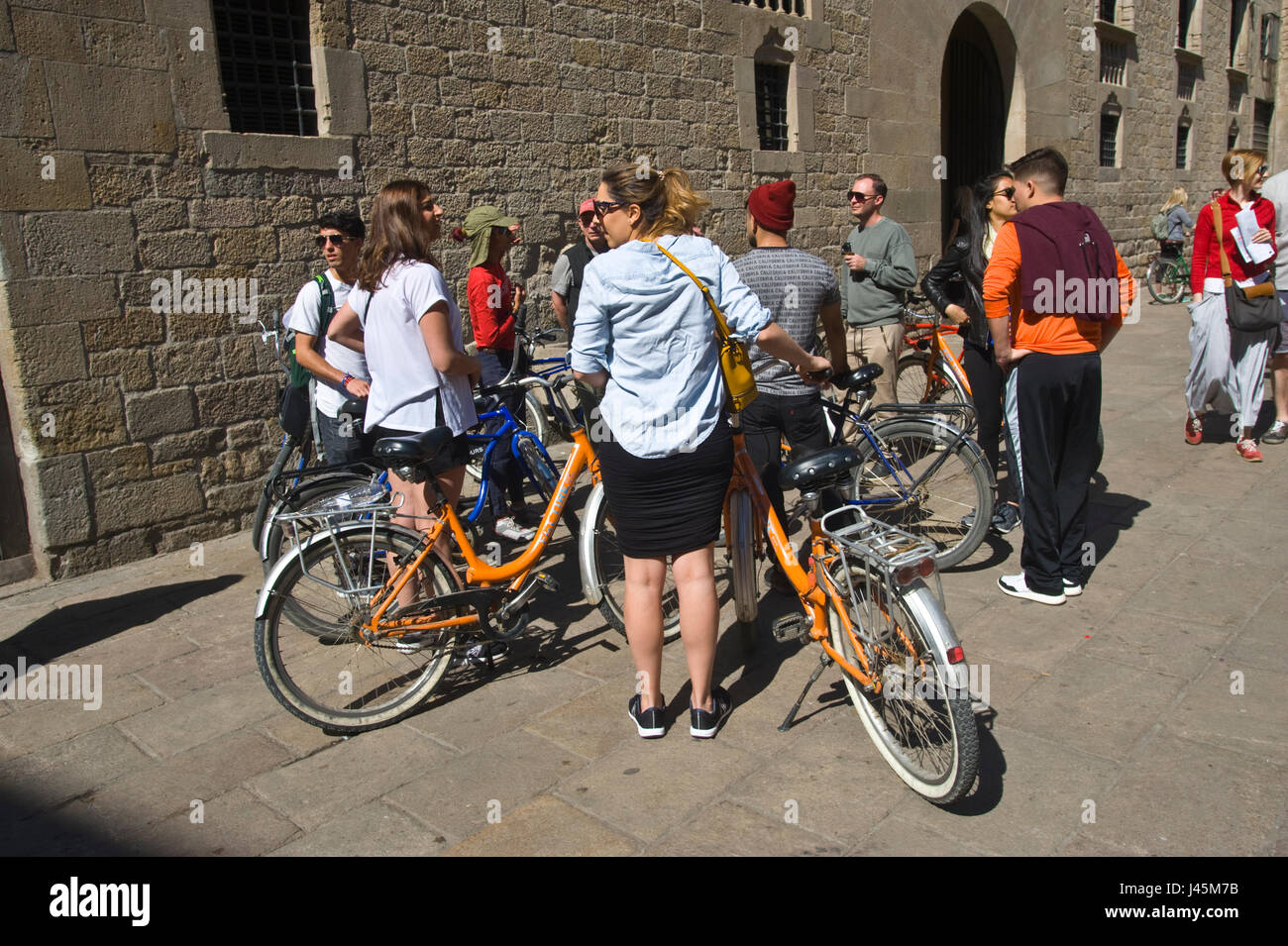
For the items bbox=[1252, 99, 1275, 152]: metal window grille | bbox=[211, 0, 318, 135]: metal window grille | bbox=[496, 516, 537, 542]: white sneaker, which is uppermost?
bbox=[1252, 99, 1275, 152]: metal window grille

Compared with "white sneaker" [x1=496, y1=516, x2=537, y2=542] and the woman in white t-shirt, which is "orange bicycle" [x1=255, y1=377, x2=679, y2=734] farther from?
"white sneaker" [x1=496, y1=516, x2=537, y2=542]

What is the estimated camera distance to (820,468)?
10.1 ft

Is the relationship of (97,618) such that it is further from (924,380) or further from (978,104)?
(978,104)

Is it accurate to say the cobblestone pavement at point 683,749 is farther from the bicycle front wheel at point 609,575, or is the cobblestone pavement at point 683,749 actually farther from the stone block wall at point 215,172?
the stone block wall at point 215,172

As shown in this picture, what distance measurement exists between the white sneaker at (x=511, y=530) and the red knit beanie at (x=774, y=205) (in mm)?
2040

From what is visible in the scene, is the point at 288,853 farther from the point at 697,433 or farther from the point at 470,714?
the point at 697,433

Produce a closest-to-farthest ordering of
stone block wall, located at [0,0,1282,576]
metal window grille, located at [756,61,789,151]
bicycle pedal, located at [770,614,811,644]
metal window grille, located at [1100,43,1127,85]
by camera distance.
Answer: bicycle pedal, located at [770,614,811,644]
stone block wall, located at [0,0,1282,576]
metal window grille, located at [756,61,789,151]
metal window grille, located at [1100,43,1127,85]

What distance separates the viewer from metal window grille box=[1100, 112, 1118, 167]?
1694 cm

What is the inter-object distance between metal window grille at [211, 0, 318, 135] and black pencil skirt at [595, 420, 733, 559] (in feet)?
14.4

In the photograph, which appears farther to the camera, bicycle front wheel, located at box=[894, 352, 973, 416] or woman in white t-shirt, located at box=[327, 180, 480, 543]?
bicycle front wheel, located at box=[894, 352, 973, 416]

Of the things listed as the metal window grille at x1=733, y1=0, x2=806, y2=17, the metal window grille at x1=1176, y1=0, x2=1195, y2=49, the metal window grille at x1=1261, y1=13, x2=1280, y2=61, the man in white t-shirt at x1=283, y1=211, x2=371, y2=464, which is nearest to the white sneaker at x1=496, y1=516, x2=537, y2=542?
the man in white t-shirt at x1=283, y1=211, x2=371, y2=464

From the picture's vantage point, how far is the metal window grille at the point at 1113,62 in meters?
16.6

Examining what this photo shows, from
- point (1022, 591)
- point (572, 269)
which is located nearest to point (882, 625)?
point (1022, 591)
